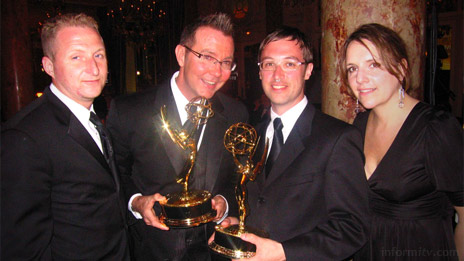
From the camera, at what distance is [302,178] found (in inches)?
66.9

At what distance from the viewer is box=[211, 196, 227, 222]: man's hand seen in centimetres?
207

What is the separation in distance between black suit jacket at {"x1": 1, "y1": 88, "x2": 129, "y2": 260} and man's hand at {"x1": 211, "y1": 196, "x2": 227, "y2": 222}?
1.99 ft

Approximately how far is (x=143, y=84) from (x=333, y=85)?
16720 millimetres

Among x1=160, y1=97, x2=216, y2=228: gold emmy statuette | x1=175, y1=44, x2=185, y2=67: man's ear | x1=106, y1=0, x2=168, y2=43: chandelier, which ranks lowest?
x1=160, y1=97, x2=216, y2=228: gold emmy statuette

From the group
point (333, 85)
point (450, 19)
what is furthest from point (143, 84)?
point (333, 85)

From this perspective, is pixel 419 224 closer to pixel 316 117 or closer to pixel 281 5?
pixel 316 117

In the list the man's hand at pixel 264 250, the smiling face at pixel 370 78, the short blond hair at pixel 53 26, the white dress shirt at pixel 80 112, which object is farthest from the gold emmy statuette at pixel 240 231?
the short blond hair at pixel 53 26

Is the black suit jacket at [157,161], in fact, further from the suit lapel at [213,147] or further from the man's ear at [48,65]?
the man's ear at [48,65]

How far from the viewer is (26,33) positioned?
8.48 m

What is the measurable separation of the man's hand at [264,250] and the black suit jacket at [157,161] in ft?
2.60

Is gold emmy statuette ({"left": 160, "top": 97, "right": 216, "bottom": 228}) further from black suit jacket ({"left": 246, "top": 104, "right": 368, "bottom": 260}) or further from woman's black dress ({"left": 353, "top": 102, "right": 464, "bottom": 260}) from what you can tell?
woman's black dress ({"left": 353, "top": 102, "right": 464, "bottom": 260})

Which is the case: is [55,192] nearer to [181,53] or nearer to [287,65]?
[181,53]

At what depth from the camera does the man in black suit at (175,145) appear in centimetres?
222

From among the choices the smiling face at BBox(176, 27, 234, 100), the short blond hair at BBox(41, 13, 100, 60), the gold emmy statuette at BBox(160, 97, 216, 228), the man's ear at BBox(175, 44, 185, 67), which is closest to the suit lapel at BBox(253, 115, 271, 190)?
the gold emmy statuette at BBox(160, 97, 216, 228)
